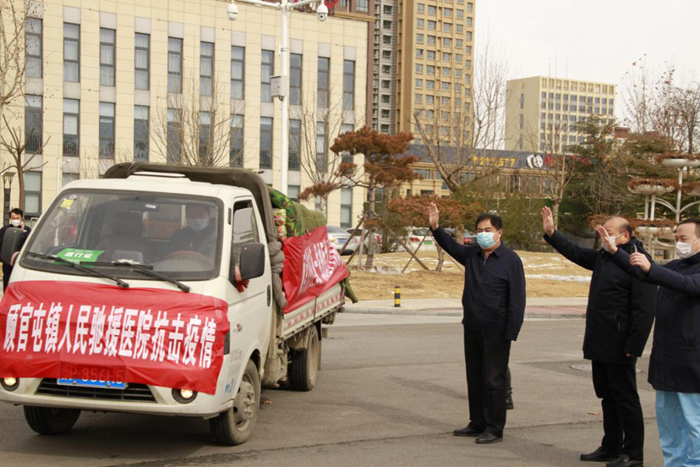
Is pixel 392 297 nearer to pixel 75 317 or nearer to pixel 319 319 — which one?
pixel 319 319

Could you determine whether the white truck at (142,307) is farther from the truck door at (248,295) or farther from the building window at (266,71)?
the building window at (266,71)

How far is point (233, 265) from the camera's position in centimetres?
693

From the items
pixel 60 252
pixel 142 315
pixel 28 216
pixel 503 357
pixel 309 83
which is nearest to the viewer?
pixel 142 315

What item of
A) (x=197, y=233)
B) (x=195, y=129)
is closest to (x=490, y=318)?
(x=197, y=233)

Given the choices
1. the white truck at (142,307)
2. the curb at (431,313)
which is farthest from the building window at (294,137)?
the white truck at (142,307)

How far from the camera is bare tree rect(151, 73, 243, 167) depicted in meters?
39.8

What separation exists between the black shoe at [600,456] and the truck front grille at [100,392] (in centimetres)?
346

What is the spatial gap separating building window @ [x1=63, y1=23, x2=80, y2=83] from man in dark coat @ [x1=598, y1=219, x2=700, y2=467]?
4914cm

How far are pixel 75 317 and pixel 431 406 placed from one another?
4.39 metres

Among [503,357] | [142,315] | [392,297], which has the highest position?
[142,315]

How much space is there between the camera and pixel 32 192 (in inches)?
1998

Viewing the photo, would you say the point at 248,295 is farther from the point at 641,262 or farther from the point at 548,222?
the point at 641,262

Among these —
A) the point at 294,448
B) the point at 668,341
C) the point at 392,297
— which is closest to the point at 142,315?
the point at 294,448

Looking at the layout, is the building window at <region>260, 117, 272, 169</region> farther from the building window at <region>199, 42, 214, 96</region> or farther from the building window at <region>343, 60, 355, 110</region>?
the building window at <region>343, 60, 355, 110</region>
